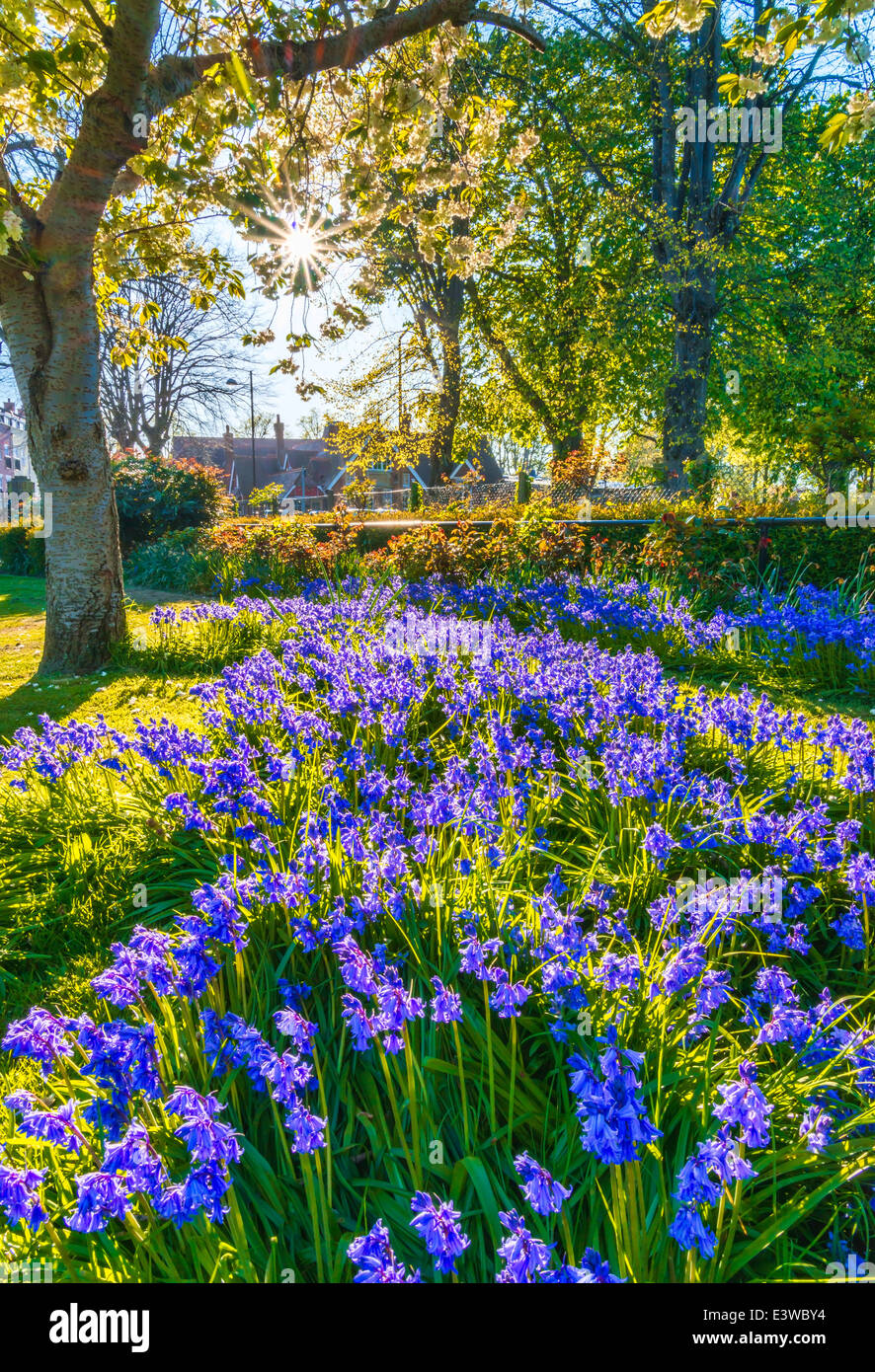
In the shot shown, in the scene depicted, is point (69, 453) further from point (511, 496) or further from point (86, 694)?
point (511, 496)

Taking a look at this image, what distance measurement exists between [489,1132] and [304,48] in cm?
645

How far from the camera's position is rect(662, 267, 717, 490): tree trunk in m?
16.9

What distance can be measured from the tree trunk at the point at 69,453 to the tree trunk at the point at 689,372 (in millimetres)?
13061

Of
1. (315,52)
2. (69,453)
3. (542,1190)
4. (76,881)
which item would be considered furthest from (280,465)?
(542,1190)

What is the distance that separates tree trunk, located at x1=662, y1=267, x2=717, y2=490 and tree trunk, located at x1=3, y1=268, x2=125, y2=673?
13.1m

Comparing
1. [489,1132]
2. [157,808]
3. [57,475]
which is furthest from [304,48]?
[489,1132]

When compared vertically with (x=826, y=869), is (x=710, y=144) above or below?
above

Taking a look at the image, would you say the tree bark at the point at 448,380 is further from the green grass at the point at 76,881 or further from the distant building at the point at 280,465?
the distant building at the point at 280,465

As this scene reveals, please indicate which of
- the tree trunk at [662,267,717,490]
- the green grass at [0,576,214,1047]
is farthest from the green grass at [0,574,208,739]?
the tree trunk at [662,267,717,490]

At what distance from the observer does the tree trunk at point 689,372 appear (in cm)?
1688

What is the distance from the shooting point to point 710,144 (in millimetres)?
17219

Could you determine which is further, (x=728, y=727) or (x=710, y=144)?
(x=710, y=144)
